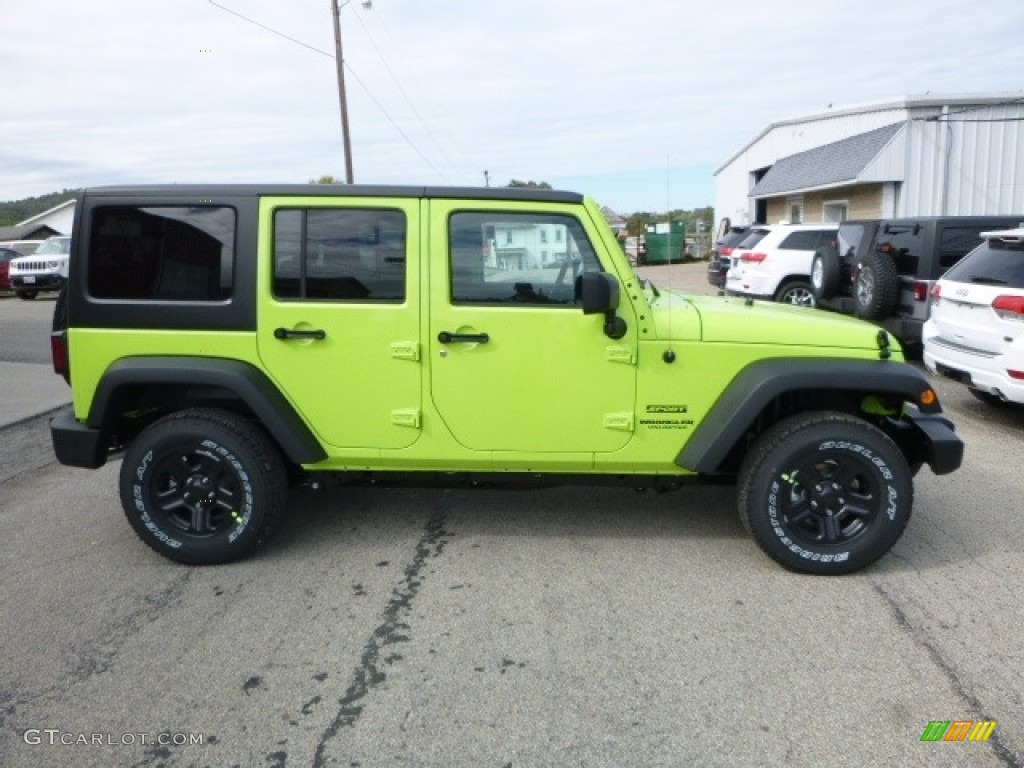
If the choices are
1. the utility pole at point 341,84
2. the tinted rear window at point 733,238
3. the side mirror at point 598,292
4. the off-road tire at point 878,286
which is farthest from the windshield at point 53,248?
the side mirror at point 598,292

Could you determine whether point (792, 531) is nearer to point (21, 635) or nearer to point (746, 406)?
point (746, 406)

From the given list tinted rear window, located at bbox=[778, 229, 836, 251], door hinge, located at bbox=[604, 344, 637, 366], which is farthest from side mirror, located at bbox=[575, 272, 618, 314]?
tinted rear window, located at bbox=[778, 229, 836, 251]

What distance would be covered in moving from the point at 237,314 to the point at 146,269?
1.77 ft

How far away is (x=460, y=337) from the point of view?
169 inches

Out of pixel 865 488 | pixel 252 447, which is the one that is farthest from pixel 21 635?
pixel 865 488

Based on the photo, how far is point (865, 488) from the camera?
4.34 m

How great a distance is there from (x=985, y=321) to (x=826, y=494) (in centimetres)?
364

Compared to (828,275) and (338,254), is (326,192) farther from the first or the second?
(828,275)

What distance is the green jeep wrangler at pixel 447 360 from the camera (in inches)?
169

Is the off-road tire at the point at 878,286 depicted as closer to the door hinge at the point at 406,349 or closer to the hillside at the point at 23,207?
the door hinge at the point at 406,349

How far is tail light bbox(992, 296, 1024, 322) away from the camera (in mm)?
6609

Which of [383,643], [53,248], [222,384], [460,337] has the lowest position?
[383,643]

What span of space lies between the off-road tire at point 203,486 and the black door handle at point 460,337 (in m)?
1.10

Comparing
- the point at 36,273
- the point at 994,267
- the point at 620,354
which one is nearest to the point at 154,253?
the point at 620,354
